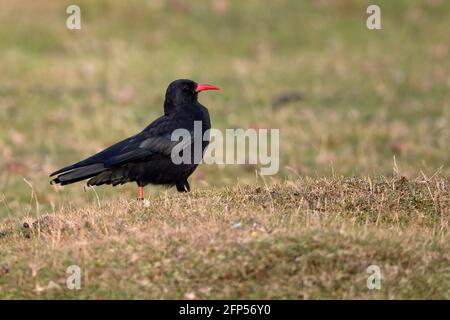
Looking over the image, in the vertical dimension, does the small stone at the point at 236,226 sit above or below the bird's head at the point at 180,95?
below

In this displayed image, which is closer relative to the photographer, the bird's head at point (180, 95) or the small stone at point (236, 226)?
the small stone at point (236, 226)

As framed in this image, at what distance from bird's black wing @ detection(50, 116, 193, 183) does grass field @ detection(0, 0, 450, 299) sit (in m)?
0.46

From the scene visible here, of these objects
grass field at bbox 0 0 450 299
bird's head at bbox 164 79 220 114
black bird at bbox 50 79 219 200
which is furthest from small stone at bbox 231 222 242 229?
bird's head at bbox 164 79 220 114

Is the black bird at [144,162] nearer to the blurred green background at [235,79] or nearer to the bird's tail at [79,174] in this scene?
the bird's tail at [79,174]

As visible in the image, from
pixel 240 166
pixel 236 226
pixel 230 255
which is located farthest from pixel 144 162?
pixel 240 166

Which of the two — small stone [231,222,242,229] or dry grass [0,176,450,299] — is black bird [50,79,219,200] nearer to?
dry grass [0,176,450,299]

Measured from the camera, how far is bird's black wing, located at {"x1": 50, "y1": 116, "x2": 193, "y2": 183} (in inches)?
420

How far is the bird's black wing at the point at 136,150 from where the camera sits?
10.7 m

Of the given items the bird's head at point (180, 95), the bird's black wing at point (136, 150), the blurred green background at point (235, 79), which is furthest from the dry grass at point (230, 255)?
the blurred green background at point (235, 79)

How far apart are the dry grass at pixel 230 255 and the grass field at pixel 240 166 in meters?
0.02

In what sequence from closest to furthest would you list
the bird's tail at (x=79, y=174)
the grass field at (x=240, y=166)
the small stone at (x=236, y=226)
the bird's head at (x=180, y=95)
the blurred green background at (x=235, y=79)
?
the grass field at (x=240, y=166)
the small stone at (x=236, y=226)
the bird's tail at (x=79, y=174)
the bird's head at (x=180, y=95)
the blurred green background at (x=235, y=79)

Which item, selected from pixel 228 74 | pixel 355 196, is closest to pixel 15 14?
pixel 228 74
